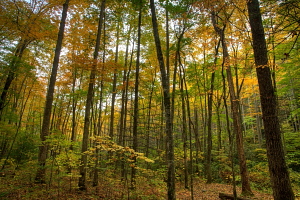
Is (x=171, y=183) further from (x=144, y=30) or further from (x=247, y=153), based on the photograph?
(x=247, y=153)

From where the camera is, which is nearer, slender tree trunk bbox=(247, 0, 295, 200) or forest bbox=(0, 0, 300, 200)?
slender tree trunk bbox=(247, 0, 295, 200)

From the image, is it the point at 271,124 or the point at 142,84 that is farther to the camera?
the point at 142,84

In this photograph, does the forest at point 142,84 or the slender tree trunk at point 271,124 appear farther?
the forest at point 142,84

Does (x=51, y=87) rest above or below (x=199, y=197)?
above

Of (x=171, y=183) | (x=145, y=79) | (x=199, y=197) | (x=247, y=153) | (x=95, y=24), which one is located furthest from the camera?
(x=247, y=153)

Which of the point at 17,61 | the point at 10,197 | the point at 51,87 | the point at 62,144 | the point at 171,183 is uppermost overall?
the point at 17,61

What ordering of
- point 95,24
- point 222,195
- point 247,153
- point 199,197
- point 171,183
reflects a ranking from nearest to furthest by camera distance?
point 171,183 < point 222,195 < point 199,197 < point 95,24 < point 247,153

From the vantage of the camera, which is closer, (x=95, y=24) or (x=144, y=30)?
(x=95, y=24)

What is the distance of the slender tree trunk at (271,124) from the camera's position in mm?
3934

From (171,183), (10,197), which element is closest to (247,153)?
(171,183)

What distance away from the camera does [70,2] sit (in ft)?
27.7

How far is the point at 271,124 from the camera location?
4.24 meters

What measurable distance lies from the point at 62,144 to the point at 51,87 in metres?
3.53

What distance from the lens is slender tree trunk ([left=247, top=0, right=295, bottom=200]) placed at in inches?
155
